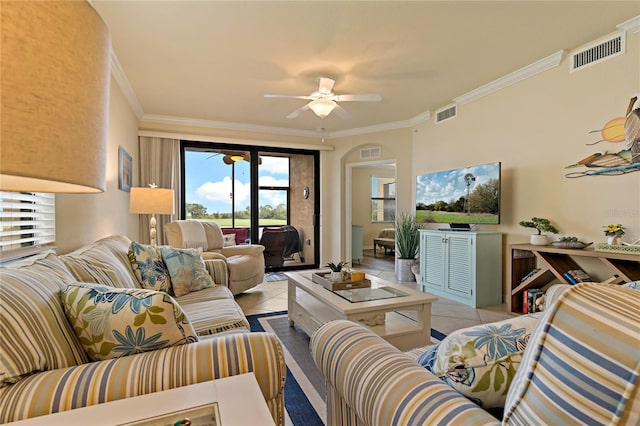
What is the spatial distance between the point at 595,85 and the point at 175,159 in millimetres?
5152

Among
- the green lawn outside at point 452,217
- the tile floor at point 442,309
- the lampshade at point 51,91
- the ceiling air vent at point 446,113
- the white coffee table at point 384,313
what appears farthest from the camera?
the ceiling air vent at point 446,113

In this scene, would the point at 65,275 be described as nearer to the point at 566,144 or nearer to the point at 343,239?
the point at 566,144

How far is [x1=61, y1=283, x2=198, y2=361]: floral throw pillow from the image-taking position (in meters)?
0.92

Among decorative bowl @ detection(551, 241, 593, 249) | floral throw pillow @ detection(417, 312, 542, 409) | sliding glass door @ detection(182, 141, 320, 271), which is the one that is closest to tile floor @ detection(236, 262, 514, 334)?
decorative bowl @ detection(551, 241, 593, 249)

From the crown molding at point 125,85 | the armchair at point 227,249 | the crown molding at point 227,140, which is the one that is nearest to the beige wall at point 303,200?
the crown molding at point 227,140

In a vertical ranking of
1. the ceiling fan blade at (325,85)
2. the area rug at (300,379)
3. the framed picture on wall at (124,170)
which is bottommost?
the area rug at (300,379)

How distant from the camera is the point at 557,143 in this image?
10.2ft

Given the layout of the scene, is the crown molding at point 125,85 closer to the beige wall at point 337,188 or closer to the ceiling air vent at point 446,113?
the beige wall at point 337,188

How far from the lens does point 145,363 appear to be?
88cm

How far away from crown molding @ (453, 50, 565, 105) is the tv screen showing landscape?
932 mm

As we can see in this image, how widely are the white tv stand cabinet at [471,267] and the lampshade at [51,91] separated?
363cm

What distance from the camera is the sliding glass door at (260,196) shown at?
17.5 ft

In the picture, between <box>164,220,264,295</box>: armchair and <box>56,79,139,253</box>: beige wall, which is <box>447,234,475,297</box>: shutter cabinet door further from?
<box>56,79,139,253</box>: beige wall

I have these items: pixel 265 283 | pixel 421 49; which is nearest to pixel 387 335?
pixel 421 49
